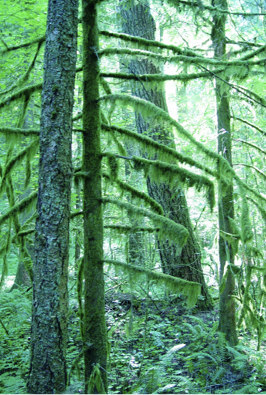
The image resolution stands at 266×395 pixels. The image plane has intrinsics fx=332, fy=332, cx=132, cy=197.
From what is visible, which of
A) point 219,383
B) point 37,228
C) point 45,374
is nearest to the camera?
point 45,374

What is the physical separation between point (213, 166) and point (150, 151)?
80 cm

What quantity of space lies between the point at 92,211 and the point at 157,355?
337 cm

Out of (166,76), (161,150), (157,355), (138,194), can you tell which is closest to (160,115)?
(161,150)

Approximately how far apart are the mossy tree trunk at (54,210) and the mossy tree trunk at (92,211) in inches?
17.4

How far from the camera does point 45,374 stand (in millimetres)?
3254

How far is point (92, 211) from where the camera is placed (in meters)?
4.07

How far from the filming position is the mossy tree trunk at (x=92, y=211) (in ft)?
12.8

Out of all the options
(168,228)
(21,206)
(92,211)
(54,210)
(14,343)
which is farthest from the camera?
(14,343)

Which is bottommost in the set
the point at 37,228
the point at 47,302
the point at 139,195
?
the point at 47,302

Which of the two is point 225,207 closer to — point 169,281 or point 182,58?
point 169,281

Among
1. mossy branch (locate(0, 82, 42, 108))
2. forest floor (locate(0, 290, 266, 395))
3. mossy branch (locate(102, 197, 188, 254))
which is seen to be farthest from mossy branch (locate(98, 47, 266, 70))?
forest floor (locate(0, 290, 266, 395))

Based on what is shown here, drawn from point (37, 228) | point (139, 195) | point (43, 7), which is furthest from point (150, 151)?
point (43, 7)

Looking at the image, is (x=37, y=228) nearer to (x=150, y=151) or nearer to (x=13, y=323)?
(x=150, y=151)

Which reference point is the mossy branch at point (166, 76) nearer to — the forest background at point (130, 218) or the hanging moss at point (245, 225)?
the forest background at point (130, 218)
